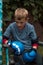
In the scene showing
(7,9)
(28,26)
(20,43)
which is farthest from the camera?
(7,9)

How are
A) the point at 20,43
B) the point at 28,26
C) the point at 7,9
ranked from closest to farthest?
the point at 20,43, the point at 28,26, the point at 7,9

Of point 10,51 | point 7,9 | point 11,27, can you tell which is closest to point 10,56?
point 10,51

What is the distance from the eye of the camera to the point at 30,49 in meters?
5.25

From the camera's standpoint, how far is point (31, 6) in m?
9.00

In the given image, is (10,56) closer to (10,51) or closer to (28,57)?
(10,51)

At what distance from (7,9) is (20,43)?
3796 mm

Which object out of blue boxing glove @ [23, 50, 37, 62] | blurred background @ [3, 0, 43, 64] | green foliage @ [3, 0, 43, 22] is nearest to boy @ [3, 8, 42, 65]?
blue boxing glove @ [23, 50, 37, 62]

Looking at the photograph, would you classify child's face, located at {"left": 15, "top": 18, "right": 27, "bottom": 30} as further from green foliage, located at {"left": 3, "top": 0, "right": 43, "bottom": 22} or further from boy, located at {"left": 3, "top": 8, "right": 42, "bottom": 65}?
green foliage, located at {"left": 3, "top": 0, "right": 43, "bottom": 22}

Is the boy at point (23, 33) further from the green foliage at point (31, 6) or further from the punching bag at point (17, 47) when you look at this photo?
the green foliage at point (31, 6)

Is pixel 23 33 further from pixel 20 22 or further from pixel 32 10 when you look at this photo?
pixel 32 10

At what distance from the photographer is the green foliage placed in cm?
894

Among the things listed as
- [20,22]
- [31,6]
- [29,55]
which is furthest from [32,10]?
[29,55]

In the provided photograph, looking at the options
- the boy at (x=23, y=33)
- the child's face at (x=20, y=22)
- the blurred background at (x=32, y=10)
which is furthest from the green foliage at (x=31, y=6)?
the child's face at (x=20, y=22)

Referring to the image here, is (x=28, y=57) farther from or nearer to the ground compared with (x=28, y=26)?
nearer to the ground
